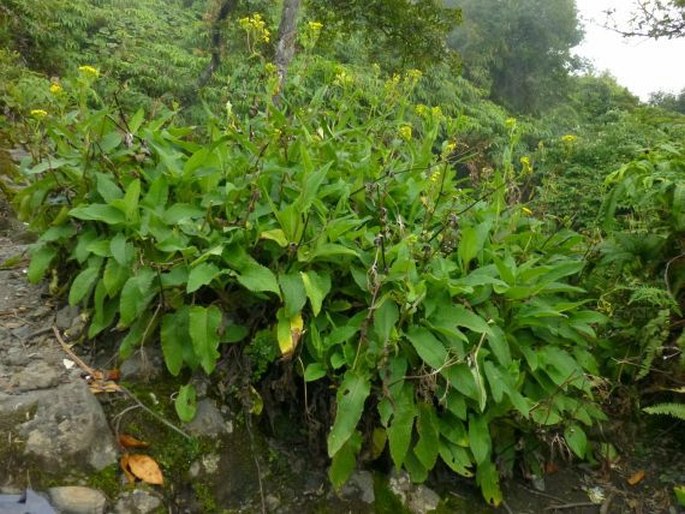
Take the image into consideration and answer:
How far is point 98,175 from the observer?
259 cm

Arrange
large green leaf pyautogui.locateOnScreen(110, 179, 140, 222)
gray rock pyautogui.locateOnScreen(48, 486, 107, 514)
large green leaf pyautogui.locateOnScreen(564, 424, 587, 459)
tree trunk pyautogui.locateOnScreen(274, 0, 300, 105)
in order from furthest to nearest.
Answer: tree trunk pyautogui.locateOnScreen(274, 0, 300, 105), large green leaf pyautogui.locateOnScreen(564, 424, 587, 459), large green leaf pyautogui.locateOnScreen(110, 179, 140, 222), gray rock pyautogui.locateOnScreen(48, 486, 107, 514)

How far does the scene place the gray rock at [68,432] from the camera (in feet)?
6.69

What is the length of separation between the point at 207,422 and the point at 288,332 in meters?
0.50

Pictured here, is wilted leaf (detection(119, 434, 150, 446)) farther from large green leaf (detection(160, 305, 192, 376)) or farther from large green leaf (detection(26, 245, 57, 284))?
large green leaf (detection(26, 245, 57, 284))

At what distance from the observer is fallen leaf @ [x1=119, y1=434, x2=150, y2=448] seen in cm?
220

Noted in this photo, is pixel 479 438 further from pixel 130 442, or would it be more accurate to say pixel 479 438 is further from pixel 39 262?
pixel 39 262

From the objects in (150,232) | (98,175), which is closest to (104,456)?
(150,232)

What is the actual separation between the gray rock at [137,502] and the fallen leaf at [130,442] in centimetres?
19

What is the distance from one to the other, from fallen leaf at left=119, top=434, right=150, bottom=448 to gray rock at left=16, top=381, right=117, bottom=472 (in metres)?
0.04

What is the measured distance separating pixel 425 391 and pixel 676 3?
10024 mm

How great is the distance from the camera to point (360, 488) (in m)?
2.42

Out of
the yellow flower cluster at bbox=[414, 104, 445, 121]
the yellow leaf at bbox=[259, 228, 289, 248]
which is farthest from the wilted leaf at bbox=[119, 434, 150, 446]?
the yellow flower cluster at bbox=[414, 104, 445, 121]

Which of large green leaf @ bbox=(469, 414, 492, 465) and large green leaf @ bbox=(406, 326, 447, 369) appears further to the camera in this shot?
large green leaf @ bbox=(469, 414, 492, 465)

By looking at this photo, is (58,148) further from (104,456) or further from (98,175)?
(104,456)
